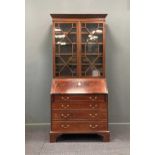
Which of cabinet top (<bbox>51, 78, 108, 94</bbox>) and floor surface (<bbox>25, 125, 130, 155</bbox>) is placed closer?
floor surface (<bbox>25, 125, 130, 155</bbox>)

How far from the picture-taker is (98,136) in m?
4.95

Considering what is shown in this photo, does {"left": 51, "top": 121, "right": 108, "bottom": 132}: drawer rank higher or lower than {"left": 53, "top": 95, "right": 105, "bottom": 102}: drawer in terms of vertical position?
lower

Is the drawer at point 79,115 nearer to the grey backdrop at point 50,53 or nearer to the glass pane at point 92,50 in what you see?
the glass pane at point 92,50

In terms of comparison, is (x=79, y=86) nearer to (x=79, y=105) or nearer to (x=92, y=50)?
(x=79, y=105)

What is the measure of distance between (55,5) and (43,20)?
38cm

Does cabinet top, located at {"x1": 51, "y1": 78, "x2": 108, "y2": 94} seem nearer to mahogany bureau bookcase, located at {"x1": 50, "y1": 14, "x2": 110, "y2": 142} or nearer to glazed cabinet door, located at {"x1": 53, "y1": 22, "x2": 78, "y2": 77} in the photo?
mahogany bureau bookcase, located at {"x1": 50, "y1": 14, "x2": 110, "y2": 142}

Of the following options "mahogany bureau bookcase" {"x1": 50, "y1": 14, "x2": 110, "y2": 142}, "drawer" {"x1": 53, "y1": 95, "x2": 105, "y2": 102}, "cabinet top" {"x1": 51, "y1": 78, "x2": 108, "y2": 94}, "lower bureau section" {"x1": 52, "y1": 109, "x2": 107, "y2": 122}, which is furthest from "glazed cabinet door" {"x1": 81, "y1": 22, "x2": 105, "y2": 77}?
"lower bureau section" {"x1": 52, "y1": 109, "x2": 107, "y2": 122}

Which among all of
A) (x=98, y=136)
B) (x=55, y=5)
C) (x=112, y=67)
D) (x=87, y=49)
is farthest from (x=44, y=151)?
(x=55, y=5)

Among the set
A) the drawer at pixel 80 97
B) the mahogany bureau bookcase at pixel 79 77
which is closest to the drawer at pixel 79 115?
the mahogany bureau bookcase at pixel 79 77

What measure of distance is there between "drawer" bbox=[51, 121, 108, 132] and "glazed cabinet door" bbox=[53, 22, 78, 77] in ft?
2.77

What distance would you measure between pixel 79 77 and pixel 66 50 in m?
0.53

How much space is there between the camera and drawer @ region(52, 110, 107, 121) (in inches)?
183

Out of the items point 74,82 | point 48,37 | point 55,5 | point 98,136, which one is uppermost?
point 55,5
